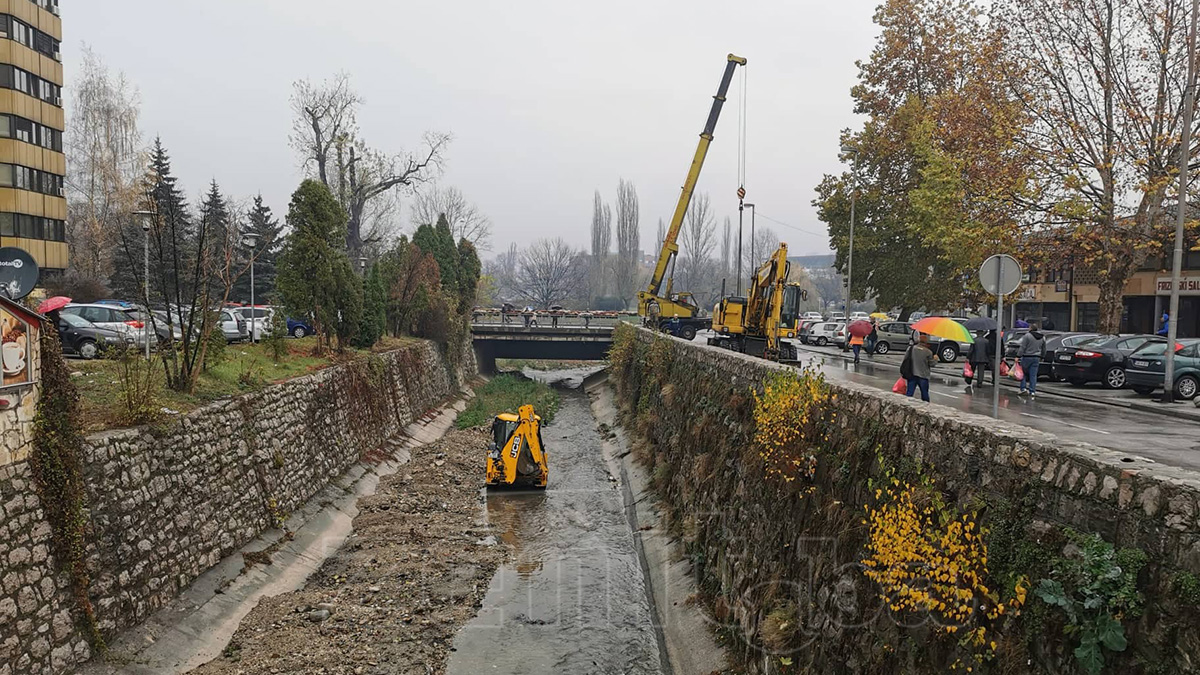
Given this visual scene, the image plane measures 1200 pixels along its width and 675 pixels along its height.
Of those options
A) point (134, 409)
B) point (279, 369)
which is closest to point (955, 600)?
Answer: point (134, 409)

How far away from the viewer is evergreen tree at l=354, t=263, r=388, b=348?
80.9 feet

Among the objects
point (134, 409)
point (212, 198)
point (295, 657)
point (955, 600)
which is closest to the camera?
point (955, 600)

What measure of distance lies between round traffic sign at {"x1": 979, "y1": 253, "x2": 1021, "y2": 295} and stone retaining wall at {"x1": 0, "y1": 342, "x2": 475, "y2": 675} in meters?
11.2

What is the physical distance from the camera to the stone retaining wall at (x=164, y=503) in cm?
736

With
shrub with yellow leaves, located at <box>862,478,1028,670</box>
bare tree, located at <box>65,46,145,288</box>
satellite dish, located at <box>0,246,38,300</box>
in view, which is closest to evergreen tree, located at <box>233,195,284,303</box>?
bare tree, located at <box>65,46,145,288</box>

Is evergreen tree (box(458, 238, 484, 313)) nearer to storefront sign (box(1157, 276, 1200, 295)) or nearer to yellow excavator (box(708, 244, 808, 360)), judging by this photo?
yellow excavator (box(708, 244, 808, 360))

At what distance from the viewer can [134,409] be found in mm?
9906

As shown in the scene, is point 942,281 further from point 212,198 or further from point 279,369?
point 212,198

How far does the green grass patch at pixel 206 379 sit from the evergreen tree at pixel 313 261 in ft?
4.05

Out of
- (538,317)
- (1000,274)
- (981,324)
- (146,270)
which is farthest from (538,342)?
(1000,274)

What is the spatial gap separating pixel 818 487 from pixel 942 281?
30941 mm

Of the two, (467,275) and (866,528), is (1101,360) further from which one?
(467,275)

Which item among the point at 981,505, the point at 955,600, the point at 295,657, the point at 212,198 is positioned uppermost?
the point at 212,198

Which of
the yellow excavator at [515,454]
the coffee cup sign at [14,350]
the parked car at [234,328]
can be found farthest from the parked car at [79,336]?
the coffee cup sign at [14,350]
